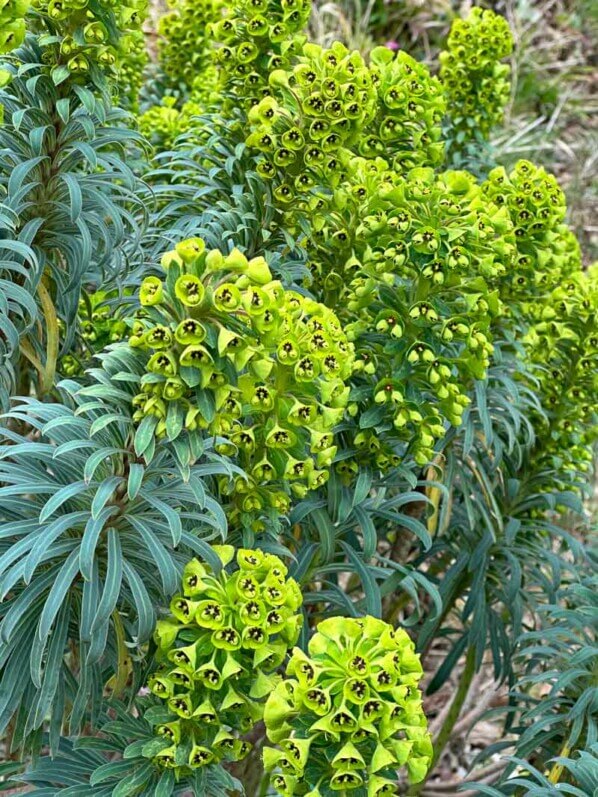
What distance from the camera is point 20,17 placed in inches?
87.7

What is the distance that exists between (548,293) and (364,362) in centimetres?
122

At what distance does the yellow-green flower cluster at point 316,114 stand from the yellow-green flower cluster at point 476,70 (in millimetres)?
1306

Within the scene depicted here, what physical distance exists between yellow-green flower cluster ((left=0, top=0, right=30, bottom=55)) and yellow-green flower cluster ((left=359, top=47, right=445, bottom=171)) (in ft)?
3.56

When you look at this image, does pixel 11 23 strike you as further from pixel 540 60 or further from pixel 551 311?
pixel 540 60

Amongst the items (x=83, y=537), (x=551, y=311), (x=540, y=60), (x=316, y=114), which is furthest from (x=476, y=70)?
(x=540, y=60)

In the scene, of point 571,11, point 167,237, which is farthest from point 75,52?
point 571,11

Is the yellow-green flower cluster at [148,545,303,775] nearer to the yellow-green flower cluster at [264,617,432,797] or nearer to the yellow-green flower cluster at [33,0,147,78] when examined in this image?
the yellow-green flower cluster at [264,617,432,797]

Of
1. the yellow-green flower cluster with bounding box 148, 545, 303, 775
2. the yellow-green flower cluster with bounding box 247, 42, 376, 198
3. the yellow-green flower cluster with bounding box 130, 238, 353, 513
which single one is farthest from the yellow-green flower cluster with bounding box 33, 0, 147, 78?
the yellow-green flower cluster with bounding box 148, 545, 303, 775

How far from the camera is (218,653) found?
2059mm

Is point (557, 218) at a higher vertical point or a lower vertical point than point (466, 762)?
higher

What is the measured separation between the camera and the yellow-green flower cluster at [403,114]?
2938mm

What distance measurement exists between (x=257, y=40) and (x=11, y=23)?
900 mm

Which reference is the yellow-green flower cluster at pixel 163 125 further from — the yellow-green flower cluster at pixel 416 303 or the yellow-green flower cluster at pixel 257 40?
the yellow-green flower cluster at pixel 416 303

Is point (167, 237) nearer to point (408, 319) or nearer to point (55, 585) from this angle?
point (408, 319)
